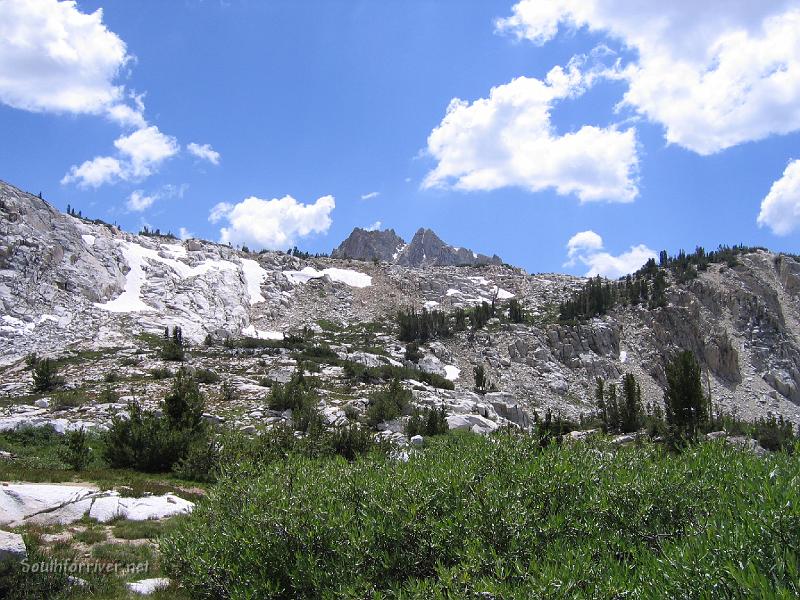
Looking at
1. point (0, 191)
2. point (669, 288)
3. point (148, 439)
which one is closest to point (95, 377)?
point (148, 439)

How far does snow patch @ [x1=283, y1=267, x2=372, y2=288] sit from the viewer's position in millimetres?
74250

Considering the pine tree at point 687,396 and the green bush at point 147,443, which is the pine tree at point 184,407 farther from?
the pine tree at point 687,396

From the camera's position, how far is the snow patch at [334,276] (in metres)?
74.2

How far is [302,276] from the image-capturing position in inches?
2970

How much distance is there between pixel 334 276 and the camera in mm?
77000

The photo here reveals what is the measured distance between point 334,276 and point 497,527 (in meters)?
72.4

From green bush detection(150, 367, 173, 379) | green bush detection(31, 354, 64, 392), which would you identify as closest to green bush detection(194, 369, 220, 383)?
green bush detection(150, 367, 173, 379)

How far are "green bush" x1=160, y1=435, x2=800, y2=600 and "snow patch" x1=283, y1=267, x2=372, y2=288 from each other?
6681 cm

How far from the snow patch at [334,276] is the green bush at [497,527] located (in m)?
66.8

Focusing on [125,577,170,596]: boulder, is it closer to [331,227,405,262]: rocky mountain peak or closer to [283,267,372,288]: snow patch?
[283,267,372,288]: snow patch

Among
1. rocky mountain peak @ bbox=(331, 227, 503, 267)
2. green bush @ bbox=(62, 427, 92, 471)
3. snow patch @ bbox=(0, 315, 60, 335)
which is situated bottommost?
green bush @ bbox=(62, 427, 92, 471)

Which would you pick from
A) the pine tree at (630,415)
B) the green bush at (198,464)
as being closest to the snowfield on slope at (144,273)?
the green bush at (198,464)

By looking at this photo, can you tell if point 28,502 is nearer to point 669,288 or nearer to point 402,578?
point 402,578

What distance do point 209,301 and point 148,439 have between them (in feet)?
140
